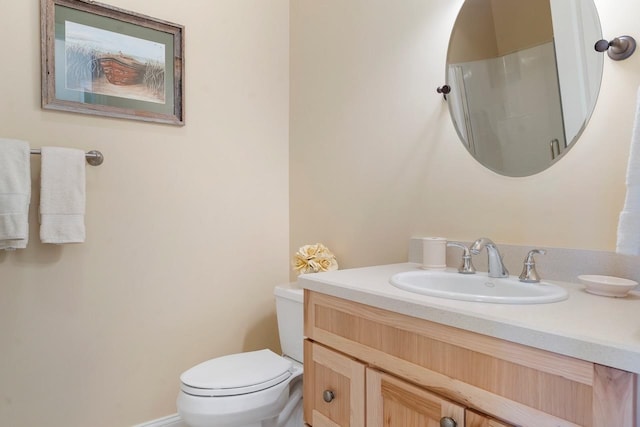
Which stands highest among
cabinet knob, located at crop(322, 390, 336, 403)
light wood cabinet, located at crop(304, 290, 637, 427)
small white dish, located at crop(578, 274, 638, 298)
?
small white dish, located at crop(578, 274, 638, 298)

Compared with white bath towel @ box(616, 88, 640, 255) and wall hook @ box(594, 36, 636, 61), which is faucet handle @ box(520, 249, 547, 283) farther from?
wall hook @ box(594, 36, 636, 61)

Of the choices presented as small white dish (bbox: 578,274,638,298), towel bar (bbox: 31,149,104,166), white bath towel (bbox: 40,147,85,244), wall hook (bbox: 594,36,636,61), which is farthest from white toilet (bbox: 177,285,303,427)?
wall hook (bbox: 594,36,636,61)

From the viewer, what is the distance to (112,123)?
5.46 ft

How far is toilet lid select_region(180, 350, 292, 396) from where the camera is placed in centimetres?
135

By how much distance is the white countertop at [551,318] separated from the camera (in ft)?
2.01

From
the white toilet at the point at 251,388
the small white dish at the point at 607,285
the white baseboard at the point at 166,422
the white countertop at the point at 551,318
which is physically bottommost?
the white baseboard at the point at 166,422

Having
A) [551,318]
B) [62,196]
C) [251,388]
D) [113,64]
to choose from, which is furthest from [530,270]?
[113,64]

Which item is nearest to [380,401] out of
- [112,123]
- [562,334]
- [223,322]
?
[562,334]

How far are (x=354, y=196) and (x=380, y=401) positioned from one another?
987 mm

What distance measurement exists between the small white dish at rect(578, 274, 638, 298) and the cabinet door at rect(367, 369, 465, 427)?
467 millimetres

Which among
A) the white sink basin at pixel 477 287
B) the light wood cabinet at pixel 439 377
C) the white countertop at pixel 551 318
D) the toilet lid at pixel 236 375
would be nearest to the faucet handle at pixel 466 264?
the white sink basin at pixel 477 287

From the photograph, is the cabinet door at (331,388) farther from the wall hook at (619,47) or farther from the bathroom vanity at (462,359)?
the wall hook at (619,47)

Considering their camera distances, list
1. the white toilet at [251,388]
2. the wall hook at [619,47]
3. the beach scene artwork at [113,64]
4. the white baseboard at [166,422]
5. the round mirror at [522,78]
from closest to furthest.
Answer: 1. the wall hook at [619,47]
2. the round mirror at [522,78]
3. the white toilet at [251,388]
4. the beach scene artwork at [113,64]
5. the white baseboard at [166,422]

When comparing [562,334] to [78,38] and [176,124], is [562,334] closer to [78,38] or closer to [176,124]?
[176,124]
